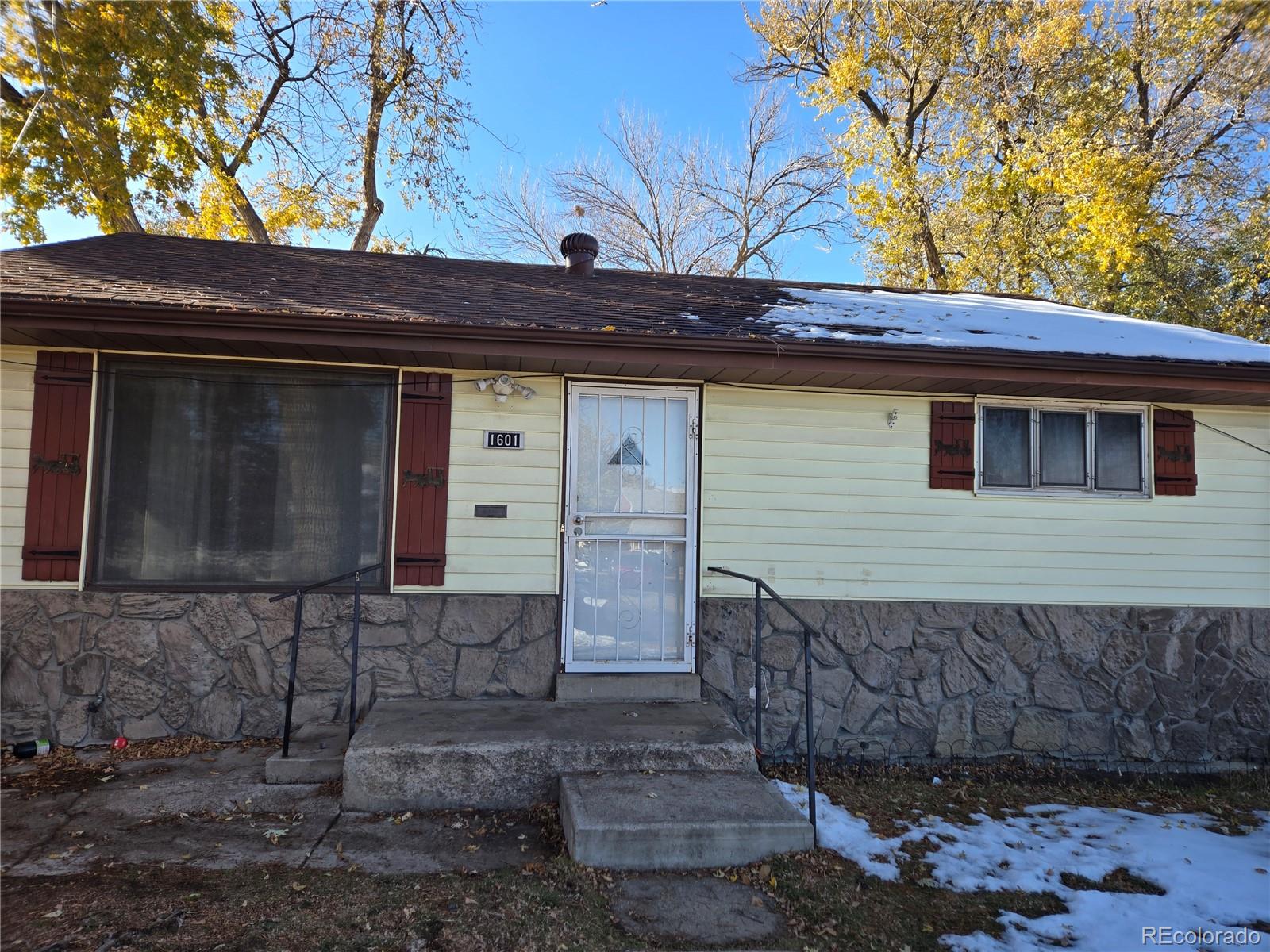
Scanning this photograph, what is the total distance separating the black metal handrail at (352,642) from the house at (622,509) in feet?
0.36

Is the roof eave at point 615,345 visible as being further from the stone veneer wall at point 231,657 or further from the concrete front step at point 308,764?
the concrete front step at point 308,764

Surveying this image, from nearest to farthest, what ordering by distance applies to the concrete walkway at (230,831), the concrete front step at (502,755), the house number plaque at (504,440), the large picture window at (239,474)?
1. the concrete walkway at (230,831)
2. the concrete front step at (502,755)
3. the large picture window at (239,474)
4. the house number plaque at (504,440)

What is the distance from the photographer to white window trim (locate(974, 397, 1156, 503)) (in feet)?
17.1

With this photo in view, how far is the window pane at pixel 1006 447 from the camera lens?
524 centimetres

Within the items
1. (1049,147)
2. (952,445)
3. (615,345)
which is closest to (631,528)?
(615,345)

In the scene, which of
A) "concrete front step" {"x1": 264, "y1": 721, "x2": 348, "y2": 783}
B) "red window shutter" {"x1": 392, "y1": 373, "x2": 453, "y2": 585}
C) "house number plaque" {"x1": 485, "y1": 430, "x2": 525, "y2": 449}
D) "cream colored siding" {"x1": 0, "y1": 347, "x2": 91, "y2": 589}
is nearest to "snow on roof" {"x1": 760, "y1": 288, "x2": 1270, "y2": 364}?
"house number plaque" {"x1": 485, "y1": 430, "x2": 525, "y2": 449}

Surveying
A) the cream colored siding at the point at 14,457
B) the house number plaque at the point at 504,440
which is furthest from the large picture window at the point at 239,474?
the house number plaque at the point at 504,440

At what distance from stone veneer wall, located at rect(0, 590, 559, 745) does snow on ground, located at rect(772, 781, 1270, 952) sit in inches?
77.9

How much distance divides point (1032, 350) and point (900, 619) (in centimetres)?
197

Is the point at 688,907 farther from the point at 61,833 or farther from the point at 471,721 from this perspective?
the point at 61,833

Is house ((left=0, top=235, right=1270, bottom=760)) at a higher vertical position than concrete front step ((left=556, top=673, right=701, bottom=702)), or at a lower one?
higher

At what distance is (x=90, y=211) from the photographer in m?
10.5

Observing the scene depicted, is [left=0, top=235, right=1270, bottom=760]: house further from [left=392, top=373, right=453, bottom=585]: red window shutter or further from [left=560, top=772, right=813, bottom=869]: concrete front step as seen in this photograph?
[left=560, top=772, right=813, bottom=869]: concrete front step
